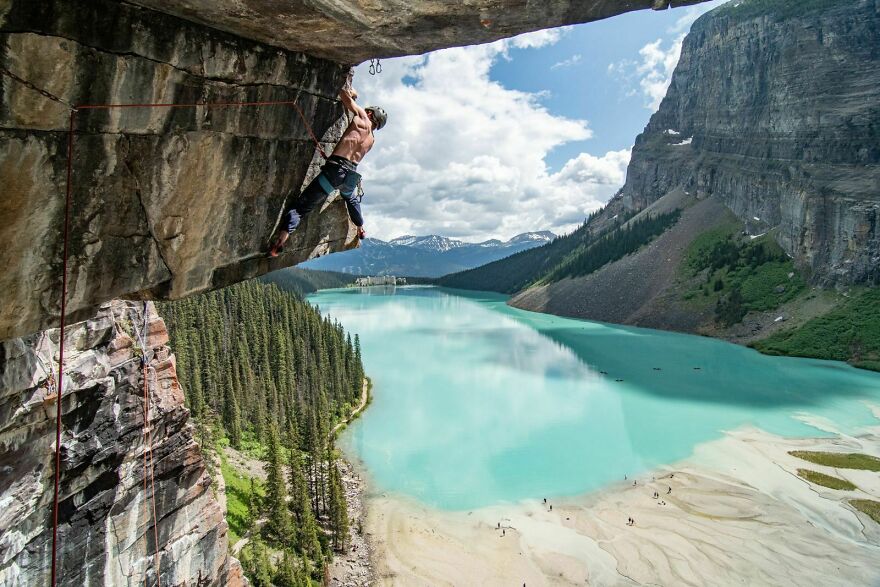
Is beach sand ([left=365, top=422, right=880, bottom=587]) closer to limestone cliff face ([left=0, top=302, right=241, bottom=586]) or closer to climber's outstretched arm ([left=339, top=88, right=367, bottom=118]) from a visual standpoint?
limestone cliff face ([left=0, top=302, right=241, bottom=586])

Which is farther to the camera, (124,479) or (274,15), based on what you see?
(124,479)

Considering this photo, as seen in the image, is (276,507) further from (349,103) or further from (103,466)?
(349,103)

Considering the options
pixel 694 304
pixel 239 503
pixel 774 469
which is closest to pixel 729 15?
pixel 694 304

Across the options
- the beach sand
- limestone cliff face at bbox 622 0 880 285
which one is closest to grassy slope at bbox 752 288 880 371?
limestone cliff face at bbox 622 0 880 285

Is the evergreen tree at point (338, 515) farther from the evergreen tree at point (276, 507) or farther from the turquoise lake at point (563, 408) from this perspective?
the turquoise lake at point (563, 408)

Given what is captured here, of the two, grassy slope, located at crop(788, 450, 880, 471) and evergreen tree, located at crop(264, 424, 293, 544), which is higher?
grassy slope, located at crop(788, 450, 880, 471)

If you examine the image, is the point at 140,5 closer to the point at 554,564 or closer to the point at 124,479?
the point at 124,479
